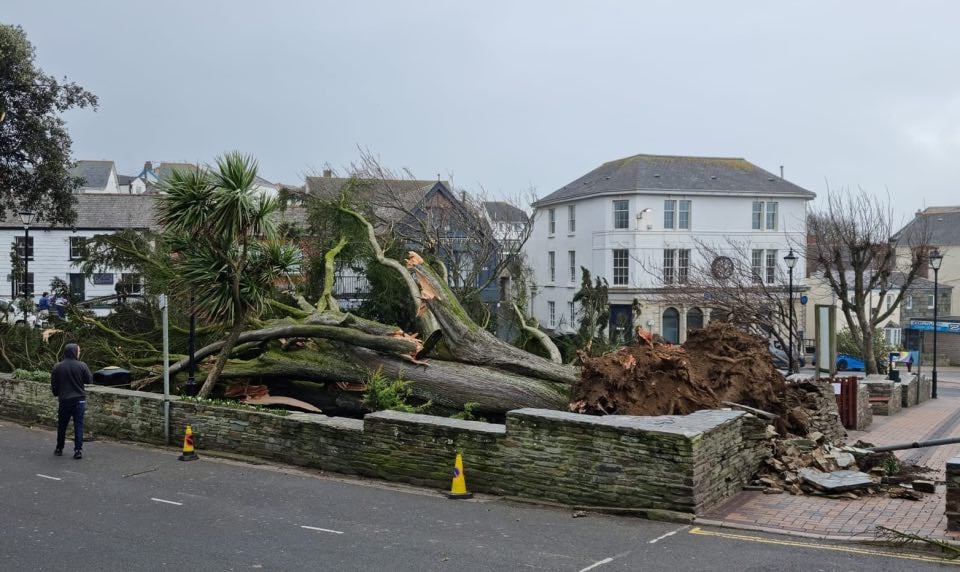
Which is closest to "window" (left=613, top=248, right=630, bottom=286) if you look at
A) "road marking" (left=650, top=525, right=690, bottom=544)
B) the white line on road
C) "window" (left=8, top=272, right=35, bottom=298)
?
"window" (left=8, top=272, right=35, bottom=298)

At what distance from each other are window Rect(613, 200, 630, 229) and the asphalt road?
35164mm

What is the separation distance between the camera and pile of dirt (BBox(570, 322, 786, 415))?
11414 millimetres

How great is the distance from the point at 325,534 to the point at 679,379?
5457 millimetres

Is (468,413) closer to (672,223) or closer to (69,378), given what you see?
(69,378)

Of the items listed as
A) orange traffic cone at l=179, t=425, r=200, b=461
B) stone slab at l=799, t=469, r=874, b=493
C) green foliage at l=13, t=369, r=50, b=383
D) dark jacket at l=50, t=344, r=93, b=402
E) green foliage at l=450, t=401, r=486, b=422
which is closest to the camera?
stone slab at l=799, t=469, r=874, b=493

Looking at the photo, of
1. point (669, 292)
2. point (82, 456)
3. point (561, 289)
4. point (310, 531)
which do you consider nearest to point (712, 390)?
point (310, 531)

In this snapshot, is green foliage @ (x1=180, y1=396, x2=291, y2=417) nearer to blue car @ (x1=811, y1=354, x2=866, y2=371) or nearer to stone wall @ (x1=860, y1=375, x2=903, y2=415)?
stone wall @ (x1=860, y1=375, x2=903, y2=415)

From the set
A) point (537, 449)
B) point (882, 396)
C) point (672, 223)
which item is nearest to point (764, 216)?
point (672, 223)

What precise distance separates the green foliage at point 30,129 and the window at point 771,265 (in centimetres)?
3179

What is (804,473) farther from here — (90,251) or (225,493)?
(90,251)

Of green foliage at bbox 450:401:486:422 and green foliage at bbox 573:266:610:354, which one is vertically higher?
green foliage at bbox 573:266:610:354

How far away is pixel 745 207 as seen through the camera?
4472cm

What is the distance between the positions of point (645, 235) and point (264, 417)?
112 feet

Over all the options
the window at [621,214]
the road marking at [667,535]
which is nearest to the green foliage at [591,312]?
the road marking at [667,535]
